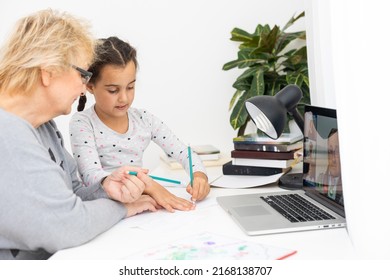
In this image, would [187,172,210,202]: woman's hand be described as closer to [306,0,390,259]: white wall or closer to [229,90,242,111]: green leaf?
[306,0,390,259]: white wall

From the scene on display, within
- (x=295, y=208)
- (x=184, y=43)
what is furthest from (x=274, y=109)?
(x=184, y=43)

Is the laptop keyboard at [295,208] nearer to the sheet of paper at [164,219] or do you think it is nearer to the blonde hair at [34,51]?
the sheet of paper at [164,219]

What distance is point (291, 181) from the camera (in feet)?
5.06

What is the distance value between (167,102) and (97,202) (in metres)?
1.73

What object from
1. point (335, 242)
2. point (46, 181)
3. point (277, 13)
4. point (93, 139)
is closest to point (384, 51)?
point (335, 242)

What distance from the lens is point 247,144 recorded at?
171 centimetres

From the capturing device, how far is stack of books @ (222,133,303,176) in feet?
5.52

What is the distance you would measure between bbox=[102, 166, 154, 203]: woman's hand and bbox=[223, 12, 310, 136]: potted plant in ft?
4.38

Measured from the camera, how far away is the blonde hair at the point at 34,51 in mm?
1120

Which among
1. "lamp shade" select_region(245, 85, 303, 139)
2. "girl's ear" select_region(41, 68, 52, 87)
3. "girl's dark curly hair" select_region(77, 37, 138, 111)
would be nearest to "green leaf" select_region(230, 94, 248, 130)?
"girl's dark curly hair" select_region(77, 37, 138, 111)

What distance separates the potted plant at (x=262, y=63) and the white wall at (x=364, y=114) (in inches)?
59.8

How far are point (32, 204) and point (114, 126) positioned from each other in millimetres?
886

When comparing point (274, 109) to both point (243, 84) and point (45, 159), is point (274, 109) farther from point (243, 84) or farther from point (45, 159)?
point (243, 84)

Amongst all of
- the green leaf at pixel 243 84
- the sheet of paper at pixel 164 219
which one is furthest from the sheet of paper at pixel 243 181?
the green leaf at pixel 243 84
